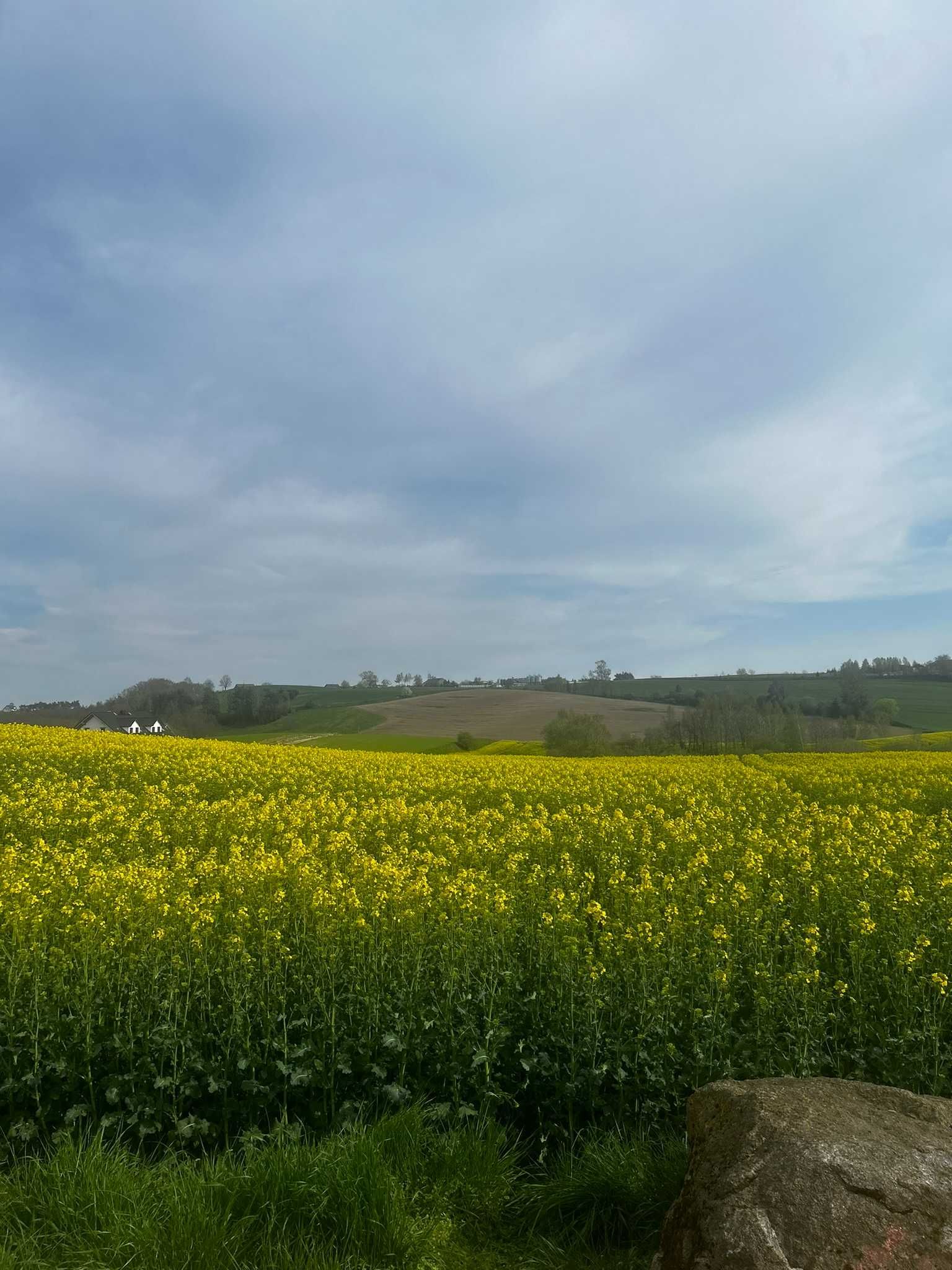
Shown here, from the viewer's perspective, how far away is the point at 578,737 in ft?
163

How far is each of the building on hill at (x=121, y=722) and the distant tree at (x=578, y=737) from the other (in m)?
36.6

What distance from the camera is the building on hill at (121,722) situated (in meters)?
70.5

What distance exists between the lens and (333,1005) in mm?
6383

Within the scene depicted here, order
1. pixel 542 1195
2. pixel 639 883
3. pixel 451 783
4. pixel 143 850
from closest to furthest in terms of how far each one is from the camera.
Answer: pixel 542 1195 < pixel 639 883 < pixel 143 850 < pixel 451 783

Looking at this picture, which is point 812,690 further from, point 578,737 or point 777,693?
point 578,737

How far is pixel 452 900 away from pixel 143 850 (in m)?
6.69

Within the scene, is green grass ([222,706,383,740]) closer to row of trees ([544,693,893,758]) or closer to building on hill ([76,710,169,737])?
building on hill ([76,710,169,737])

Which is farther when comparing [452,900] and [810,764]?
[810,764]

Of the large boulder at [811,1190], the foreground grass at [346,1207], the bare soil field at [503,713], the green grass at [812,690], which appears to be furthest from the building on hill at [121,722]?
the large boulder at [811,1190]

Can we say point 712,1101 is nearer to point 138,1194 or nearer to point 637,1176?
point 637,1176

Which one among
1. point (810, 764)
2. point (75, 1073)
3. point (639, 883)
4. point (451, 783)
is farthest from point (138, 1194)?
point (810, 764)

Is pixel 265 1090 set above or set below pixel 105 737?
below

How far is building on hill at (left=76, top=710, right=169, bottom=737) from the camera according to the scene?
70519 millimetres

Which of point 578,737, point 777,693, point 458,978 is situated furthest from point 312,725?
point 458,978
